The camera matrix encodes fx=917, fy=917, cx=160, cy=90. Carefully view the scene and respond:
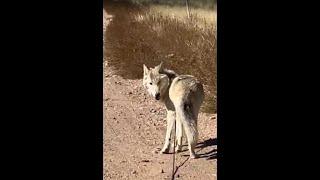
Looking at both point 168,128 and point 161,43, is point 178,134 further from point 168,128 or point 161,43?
point 161,43

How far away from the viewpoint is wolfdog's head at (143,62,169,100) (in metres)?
7.21

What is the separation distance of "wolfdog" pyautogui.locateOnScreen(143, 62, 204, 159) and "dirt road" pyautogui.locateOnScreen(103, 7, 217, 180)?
9 centimetres

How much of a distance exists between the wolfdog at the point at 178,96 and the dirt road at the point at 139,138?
0.09 meters

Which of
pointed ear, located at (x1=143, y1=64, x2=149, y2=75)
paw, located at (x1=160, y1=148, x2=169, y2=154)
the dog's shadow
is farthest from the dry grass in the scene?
paw, located at (x1=160, y1=148, x2=169, y2=154)

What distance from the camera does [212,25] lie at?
7.33 meters

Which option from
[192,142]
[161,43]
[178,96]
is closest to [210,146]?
[192,142]

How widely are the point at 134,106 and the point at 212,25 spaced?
90cm

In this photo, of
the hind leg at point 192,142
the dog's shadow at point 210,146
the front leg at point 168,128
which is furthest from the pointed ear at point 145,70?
the dog's shadow at point 210,146

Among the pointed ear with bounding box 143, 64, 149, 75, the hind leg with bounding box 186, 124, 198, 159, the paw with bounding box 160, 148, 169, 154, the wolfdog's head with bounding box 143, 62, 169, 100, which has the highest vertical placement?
the pointed ear with bounding box 143, 64, 149, 75

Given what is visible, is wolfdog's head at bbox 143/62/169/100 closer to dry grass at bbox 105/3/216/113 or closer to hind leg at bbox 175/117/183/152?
dry grass at bbox 105/3/216/113

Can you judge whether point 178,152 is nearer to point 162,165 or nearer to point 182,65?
point 162,165

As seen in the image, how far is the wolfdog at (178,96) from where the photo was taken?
7211 millimetres

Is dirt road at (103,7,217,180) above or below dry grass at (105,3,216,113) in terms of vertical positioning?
below
